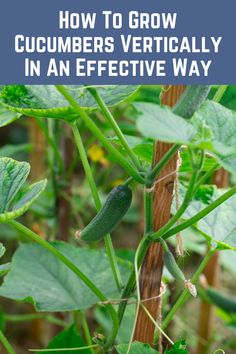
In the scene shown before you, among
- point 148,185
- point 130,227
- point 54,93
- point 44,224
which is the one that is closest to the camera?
point 148,185

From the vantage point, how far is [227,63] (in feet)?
2.26

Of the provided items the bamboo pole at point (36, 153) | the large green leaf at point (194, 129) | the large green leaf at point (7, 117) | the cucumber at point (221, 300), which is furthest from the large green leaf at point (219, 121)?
the bamboo pole at point (36, 153)

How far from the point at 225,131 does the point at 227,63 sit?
3.4 inches

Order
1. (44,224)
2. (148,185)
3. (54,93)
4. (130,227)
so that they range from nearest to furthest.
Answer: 1. (148,185)
2. (54,93)
3. (44,224)
4. (130,227)

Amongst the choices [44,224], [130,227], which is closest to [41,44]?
[44,224]

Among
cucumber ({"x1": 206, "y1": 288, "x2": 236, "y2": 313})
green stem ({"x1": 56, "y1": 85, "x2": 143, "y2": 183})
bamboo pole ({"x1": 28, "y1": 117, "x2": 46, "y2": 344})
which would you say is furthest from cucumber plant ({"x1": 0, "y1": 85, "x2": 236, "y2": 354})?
bamboo pole ({"x1": 28, "y1": 117, "x2": 46, "y2": 344})

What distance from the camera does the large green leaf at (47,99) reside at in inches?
27.0

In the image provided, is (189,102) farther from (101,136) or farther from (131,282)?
(131,282)

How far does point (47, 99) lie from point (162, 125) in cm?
28

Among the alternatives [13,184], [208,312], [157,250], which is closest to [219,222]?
[157,250]

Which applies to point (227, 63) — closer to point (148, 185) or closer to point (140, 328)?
point (148, 185)

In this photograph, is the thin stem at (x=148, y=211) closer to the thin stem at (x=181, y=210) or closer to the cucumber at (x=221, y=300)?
the thin stem at (x=181, y=210)

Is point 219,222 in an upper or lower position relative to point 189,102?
lower

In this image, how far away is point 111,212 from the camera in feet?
2.08
